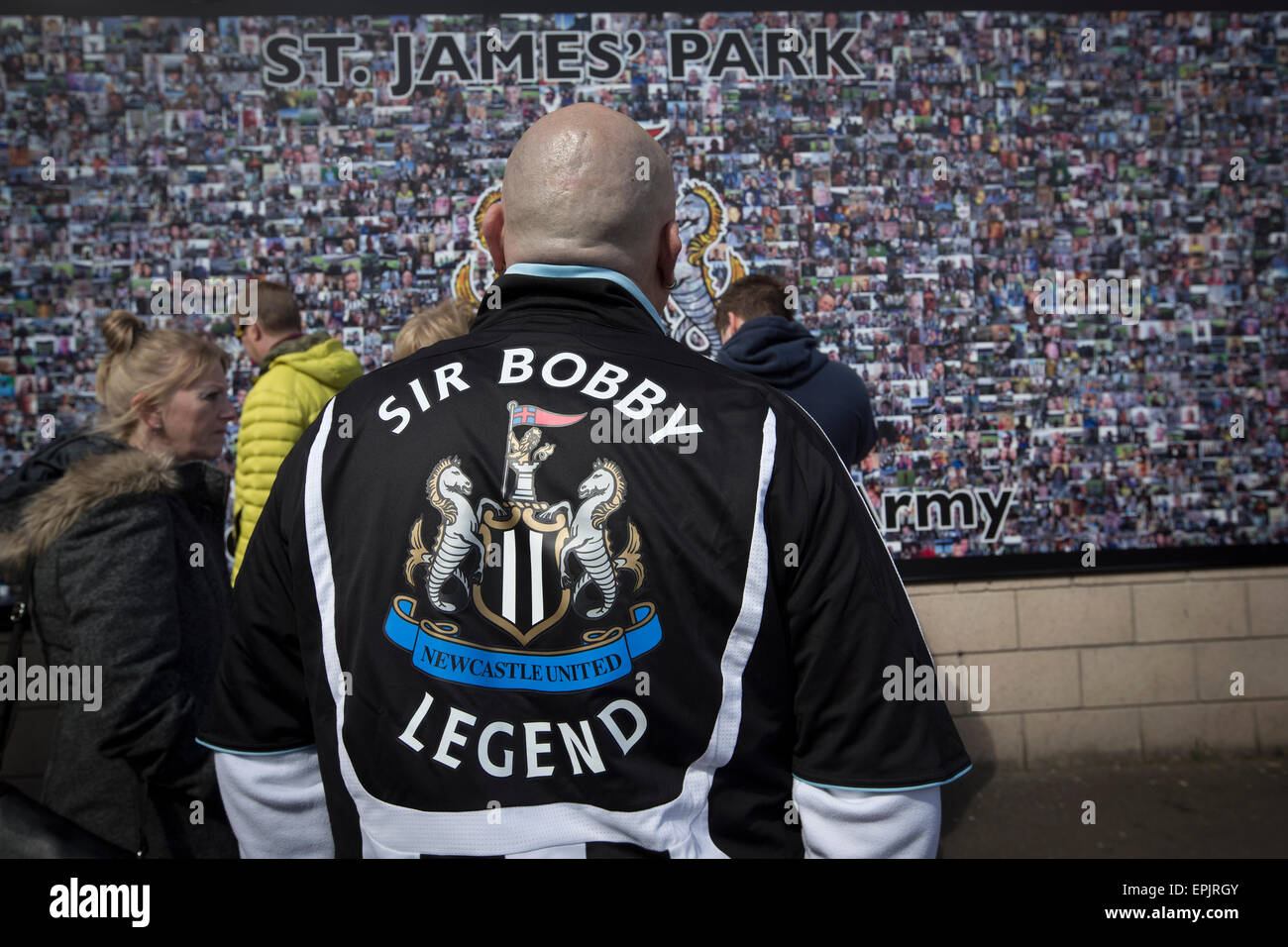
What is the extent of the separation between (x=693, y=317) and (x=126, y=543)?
302cm

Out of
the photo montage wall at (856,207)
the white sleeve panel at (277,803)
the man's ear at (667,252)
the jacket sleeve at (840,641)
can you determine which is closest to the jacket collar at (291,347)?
the photo montage wall at (856,207)

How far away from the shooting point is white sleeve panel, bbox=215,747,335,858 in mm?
1514

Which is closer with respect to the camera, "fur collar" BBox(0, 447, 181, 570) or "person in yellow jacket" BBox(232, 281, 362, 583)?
"fur collar" BBox(0, 447, 181, 570)

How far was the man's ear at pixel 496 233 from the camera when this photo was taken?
1.55 m

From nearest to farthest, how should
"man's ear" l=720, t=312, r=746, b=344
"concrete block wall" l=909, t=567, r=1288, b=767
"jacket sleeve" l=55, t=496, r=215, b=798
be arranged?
1. "jacket sleeve" l=55, t=496, r=215, b=798
2. "man's ear" l=720, t=312, r=746, b=344
3. "concrete block wall" l=909, t=567, r=1288, b=767

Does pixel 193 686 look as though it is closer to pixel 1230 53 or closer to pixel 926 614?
pixel 926 614

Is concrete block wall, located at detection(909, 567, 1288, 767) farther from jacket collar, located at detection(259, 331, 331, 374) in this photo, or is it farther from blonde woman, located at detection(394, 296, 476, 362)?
jacket collar, located at detection(259, 331, 331, 374)

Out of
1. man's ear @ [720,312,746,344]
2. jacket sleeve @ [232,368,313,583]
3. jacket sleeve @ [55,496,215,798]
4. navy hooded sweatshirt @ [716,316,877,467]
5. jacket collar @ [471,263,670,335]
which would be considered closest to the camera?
jacket collar @ [471,263,670,335]

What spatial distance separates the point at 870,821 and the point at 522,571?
1.89ft

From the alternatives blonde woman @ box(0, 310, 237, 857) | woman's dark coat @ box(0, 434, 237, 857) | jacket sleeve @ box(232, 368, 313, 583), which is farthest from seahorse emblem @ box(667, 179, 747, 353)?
woman's dark coat @ box(0, 434, 237, 857)

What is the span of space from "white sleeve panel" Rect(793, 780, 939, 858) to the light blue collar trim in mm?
725

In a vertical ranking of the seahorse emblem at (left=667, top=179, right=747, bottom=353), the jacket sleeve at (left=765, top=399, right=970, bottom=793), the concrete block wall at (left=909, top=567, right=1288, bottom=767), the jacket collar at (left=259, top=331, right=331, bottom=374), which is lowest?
the concrete block wall at (left=909, top=567, right=1288, bottom=767)
